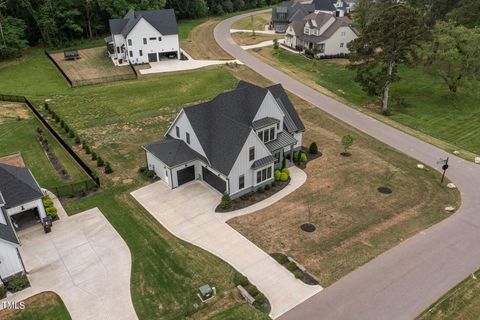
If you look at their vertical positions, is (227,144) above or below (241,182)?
above

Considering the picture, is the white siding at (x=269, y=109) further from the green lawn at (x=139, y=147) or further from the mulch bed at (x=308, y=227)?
the green lawn at (x=139, y=147)

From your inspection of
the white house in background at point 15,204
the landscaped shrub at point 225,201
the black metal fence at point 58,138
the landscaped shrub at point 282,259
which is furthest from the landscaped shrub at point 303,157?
the white house in background at point 15,204

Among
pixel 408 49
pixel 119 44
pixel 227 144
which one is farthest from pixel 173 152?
pixel 119 44

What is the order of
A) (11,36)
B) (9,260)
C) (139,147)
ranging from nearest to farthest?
(9,260)
(139,147)
(11,36)

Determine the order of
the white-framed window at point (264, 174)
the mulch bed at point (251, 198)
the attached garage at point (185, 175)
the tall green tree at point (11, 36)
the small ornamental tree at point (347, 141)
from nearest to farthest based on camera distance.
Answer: the mulch bed at point (251, 198)
the white-framed window at point (264, 174)
the attached garage at point (185, 175)
the small ornamental tree at point (347, 141)
the tall green tree at point (11, 36)

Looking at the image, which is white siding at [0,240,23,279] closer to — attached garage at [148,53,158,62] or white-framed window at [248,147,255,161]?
white-framed window at [248,147,255,161]

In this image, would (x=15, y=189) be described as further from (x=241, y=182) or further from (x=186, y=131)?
(x=241, y=182)

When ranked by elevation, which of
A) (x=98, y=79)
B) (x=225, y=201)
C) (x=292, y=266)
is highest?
(x=98, y=79)

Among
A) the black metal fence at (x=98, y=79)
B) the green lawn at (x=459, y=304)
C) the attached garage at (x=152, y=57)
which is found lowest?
the green lawn at (x=459, y=304)
